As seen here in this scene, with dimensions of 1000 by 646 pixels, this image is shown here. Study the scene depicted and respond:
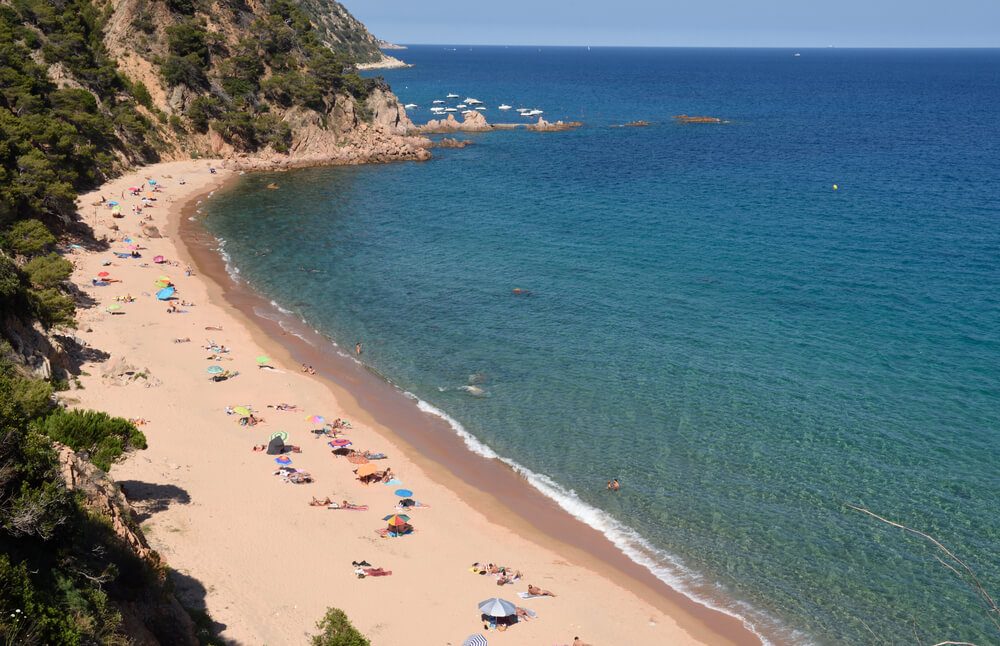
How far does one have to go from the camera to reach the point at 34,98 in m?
60.9

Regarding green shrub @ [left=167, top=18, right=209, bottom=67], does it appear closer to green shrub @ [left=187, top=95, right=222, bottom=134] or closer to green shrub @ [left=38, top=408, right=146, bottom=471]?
green shrub @ [left=187, top=95, right=222, bottom=134]

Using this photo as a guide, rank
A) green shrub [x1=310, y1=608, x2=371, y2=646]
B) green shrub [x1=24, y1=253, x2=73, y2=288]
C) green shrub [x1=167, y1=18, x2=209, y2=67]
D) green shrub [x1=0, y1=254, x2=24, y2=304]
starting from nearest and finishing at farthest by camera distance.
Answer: green shrub [x1=310, y1=608, x2=371, y2=646]
green shrub [x1=0, y1=254, x2=24, y2=304]
green shrub [x1=24, y1=253, x2=73, y2=288]
green shrub [x1=167, y1=18, x2=209, y2=67]

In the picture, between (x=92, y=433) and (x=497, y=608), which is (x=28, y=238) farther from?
(x=497, y=608)

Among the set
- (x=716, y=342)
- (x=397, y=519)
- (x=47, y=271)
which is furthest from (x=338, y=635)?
(x=716, y=342)

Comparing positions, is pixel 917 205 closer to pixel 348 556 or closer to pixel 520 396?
pixel 520 396

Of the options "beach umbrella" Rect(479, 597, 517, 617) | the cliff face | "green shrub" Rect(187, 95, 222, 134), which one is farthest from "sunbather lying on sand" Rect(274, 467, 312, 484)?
"green shrub" Rect(187, 95, 222, 134)

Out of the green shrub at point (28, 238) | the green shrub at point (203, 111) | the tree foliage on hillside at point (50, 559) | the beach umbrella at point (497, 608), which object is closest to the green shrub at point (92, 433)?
the tree foliage on hillside at point (50, 559)

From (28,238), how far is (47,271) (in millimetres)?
7801

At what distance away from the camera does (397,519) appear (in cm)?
2500

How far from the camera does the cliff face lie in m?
84.8

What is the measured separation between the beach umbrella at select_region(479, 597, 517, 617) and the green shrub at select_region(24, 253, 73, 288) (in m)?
26.2

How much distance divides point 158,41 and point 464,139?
42265 mm

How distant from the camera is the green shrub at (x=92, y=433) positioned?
20.0 meters

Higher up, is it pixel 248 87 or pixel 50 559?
pixel 248 87
